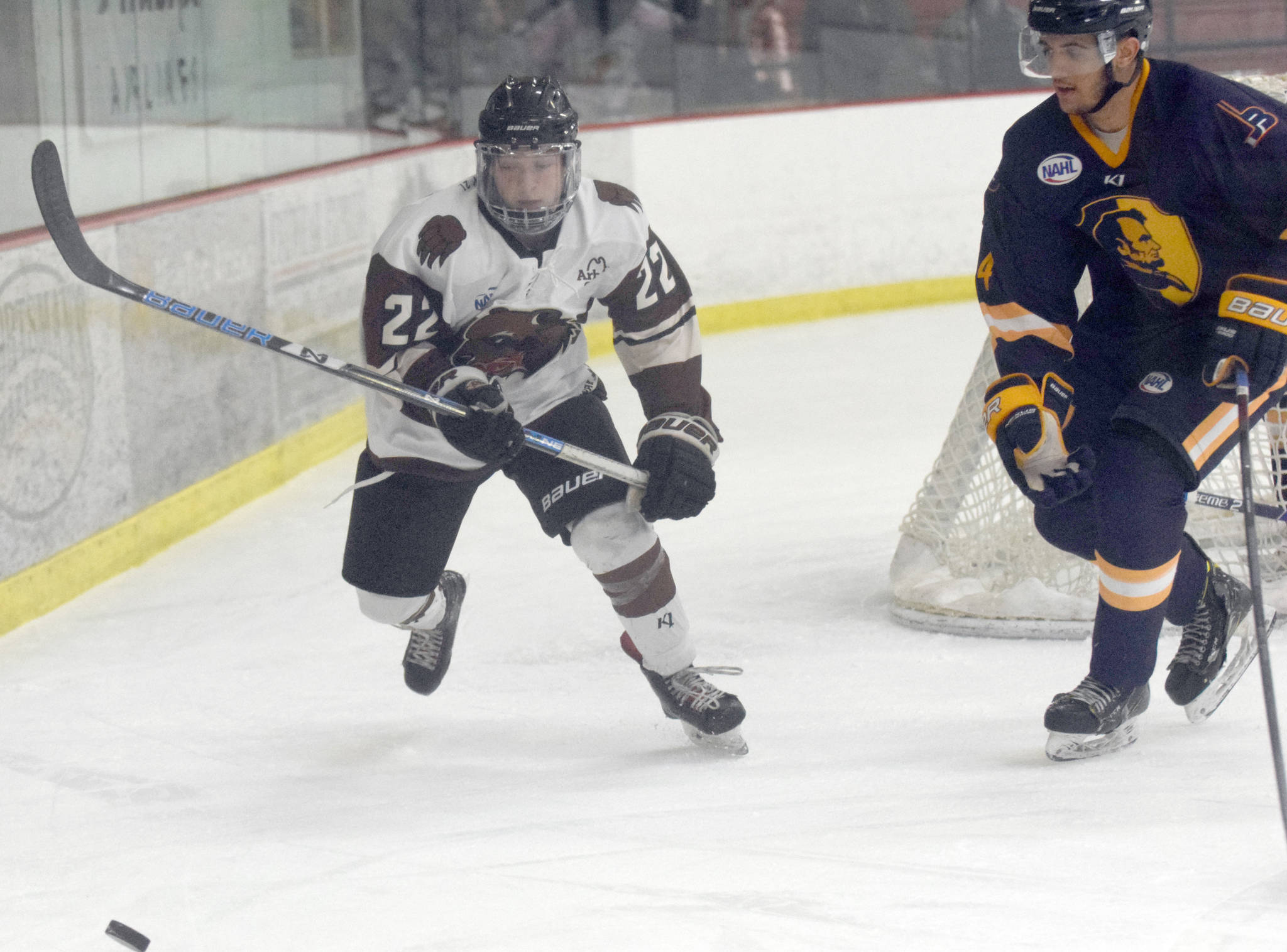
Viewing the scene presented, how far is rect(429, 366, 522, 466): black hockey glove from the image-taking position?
2.14m

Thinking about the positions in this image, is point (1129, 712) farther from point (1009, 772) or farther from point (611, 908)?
point (611, 908)

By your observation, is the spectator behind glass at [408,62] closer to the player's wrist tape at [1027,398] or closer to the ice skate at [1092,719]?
the player's wrist tape at [1027,398]

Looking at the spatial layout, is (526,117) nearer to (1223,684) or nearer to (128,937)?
(128,937)

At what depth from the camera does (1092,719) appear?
216cm

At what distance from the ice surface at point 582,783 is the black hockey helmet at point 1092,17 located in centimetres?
96

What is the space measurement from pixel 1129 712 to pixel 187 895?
4.05ft

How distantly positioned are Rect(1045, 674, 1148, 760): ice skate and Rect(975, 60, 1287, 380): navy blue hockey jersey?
0.43 meters

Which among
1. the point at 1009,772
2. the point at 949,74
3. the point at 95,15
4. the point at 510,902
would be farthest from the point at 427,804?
the point at 949,74

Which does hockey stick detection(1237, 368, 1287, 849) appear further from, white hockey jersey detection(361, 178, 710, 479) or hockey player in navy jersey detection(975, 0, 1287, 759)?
white hockey jersey detection(361, 178, 710, 479)

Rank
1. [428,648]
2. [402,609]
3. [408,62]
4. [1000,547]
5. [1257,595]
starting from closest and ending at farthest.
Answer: [1257,595], [402,609], [428,648], [1000,547], [408,62]

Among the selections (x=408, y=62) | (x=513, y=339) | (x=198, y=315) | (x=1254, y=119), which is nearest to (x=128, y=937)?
(x=198, y=315)

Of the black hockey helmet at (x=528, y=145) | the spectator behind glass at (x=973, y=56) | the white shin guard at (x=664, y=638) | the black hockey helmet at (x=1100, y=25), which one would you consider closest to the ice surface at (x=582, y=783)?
the white shin guard at (x=664, y=638)

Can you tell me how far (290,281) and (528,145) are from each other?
240 centimetres

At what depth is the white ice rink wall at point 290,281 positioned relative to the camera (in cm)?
324
